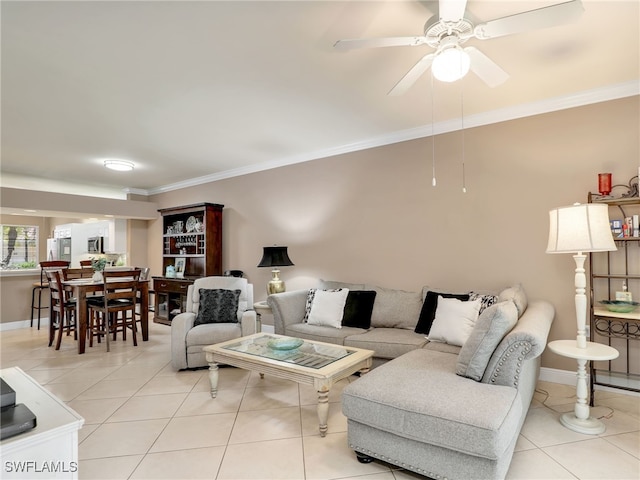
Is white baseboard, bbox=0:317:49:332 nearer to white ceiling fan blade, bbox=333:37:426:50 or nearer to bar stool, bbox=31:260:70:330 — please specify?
bar stool, bbox=31:260:70:330

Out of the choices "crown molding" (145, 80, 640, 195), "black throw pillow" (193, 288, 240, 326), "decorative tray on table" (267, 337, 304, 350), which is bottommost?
"decorative tray on table" (267, 337, 304, 350)

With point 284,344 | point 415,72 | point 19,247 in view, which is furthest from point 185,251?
point 415,72

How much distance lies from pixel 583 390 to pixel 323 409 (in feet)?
6.03

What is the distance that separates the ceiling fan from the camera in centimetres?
156

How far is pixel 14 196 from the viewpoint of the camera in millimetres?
5184

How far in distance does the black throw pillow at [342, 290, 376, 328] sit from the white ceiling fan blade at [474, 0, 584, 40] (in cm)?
262

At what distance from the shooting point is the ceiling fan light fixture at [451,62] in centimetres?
180

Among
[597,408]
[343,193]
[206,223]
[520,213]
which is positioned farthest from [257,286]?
[597,408]

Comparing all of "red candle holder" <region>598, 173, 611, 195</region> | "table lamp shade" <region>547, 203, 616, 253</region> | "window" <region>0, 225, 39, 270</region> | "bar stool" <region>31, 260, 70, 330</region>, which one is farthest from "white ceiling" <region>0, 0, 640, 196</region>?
"window" <region>0, 225, 39, 270</region>

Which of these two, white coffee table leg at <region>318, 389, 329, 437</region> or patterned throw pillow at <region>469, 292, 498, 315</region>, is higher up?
patterned throw pillow at <region>469, 292, 498, 315</region>

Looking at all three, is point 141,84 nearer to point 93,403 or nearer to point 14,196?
point 93,403

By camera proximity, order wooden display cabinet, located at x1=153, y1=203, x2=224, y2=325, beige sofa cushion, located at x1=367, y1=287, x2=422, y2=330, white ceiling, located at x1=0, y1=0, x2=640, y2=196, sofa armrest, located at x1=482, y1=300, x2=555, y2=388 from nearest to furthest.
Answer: sofa armrest, located at x1=482, y1=300, x2=555, y2=388 → white ceiling, located at x1=0, y1=0, x2=640, y2=196 → beige sofa cushion, located at x1=367, y1=287, x2=422, y2=330 → wooden display cabinet, located at x1=153, y1=203, x2=224, y2=325

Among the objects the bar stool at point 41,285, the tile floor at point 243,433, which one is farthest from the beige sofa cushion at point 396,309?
the bar stool at point 41,285

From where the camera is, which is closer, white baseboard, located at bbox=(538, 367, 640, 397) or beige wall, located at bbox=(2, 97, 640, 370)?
white baseboard, located at bbox=(538, 367, 640, 397)
